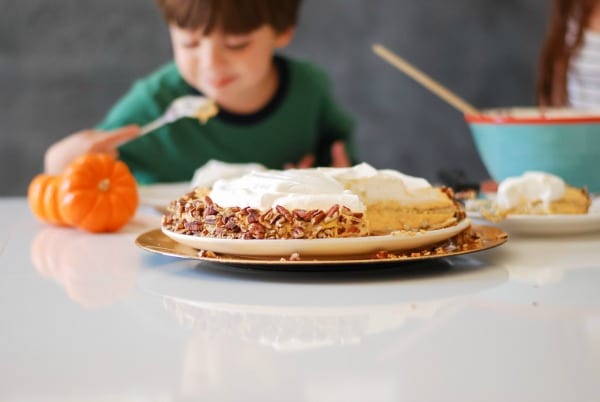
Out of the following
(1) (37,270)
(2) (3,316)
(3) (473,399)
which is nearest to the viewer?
(3) (473,399)

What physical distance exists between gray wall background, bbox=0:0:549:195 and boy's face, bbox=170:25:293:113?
0.94 m

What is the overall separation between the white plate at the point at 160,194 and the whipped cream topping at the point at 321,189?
0.41 meters

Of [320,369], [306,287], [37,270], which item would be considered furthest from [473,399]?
→ [37,270]

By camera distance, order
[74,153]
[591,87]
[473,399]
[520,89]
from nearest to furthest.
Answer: [473,399] < [74,153] < [591,87] < [520,89]

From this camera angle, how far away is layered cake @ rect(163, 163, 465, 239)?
2.89ft

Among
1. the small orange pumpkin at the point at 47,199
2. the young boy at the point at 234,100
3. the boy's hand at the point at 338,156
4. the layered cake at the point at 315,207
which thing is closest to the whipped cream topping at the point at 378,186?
the layered cake at the point at 315,207

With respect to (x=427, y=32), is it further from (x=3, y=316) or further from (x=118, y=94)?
(x=3, y=316)

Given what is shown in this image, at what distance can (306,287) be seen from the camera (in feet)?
2.85

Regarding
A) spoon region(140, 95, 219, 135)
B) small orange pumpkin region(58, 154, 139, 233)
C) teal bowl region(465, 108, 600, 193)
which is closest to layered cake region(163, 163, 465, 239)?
small orange pumpkin region(58, 154, 139, 233)

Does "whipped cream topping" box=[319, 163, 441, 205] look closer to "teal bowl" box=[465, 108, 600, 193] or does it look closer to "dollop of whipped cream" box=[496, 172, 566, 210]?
"dollop of whipped cream" box=[496, 172, 566, 210]

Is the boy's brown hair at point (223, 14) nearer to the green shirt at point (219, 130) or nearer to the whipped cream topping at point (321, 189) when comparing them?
the green shirt at point (219, 130)

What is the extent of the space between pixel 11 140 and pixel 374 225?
263 centimetres

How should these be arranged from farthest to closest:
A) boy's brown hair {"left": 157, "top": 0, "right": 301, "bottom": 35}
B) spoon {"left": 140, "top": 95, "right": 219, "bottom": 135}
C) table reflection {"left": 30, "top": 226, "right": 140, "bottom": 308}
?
boy's brown hair {"left": 157, "top": 0, "right": 301, "bottom": 35}
spoon {"left": 140, "top": 95, "right": 219, "bottom": 135}
table reflection {"left": 30, "top": 226, "right": 140, "bottom": 308}

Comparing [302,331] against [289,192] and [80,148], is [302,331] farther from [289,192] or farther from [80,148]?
[80,148]
